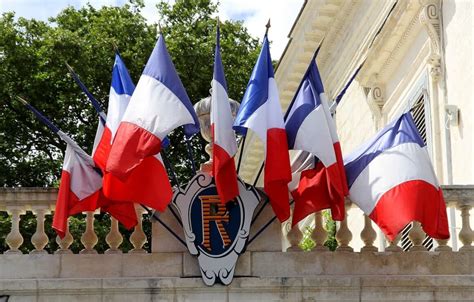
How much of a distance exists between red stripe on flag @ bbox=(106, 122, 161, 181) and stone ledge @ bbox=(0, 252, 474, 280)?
0.90m

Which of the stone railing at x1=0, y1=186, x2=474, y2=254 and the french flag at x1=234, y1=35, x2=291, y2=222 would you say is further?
the stone railing at x1=0, y1=186, x2=474, y2=254

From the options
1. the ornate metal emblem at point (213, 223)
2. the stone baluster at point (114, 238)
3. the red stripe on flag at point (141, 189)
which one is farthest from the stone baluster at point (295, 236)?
the stone baluster at point (114, 238)

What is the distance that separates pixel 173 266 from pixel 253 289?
79 centimetres

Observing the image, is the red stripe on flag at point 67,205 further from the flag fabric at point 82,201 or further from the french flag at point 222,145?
the french flag at point 222,145

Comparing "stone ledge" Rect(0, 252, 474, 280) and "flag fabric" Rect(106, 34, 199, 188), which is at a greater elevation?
"flag fabric" Rect(106, 34, 199, 188)

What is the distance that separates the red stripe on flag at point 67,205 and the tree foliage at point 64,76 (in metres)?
17.5

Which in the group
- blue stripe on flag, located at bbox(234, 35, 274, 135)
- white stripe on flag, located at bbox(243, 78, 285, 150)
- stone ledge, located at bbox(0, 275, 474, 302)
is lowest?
stone ledge, located at bbox(0, 275, 474, 302)

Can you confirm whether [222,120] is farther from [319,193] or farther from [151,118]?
[319,193]

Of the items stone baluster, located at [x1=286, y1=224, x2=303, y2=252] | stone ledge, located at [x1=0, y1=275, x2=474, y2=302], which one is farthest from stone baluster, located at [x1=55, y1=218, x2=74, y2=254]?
stone baluster, located at [x1=286, y1=224, x2=303, y2=252]

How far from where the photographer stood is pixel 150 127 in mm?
13773

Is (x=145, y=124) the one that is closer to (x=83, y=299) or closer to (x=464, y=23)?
(x=83, y=299)

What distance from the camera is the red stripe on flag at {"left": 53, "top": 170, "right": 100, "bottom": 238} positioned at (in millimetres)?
13812

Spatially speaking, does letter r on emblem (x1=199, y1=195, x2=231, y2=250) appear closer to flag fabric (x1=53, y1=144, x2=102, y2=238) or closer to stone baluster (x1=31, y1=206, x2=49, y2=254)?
flag fabric (x1=53, y1=144, x2=102, y2=238)

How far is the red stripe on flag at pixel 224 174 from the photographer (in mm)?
13773
